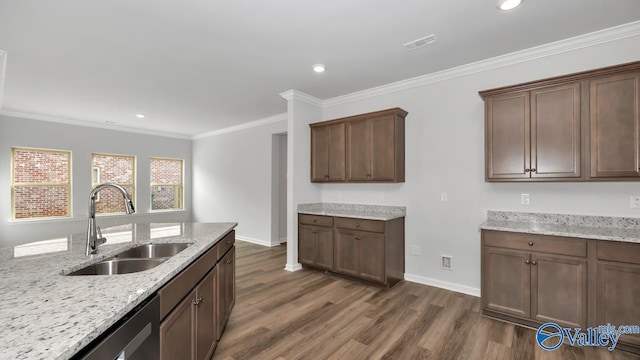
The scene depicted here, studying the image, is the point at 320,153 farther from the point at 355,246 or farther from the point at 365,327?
the point at 365,327

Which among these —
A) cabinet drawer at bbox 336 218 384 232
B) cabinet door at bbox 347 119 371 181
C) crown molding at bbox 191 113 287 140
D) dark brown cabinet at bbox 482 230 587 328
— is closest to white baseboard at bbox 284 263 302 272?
cabinet drawer at bbox 336 218 384 232

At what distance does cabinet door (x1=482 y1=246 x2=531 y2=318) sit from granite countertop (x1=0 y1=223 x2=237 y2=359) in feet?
8.36

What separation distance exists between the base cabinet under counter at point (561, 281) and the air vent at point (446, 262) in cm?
71

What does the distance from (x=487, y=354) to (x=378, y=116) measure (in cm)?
275

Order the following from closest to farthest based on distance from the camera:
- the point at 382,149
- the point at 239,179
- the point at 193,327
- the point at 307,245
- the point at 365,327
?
the point at 193,327 → the point at 365,327 → the point at 382,149 → the point at 307,245 → the point at 239,179

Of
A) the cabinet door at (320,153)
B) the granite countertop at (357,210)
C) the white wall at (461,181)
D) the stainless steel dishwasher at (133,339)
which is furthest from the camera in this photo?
the cabinet door at (320,153)

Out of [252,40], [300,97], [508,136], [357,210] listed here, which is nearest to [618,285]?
[508,136]

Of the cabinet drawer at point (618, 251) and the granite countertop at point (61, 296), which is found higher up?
the granite countertop at point (61, 296)

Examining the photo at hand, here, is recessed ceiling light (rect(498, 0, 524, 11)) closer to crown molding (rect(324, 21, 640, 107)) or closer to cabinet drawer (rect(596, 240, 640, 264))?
crown molding (rect(324, 21, 640, 107))

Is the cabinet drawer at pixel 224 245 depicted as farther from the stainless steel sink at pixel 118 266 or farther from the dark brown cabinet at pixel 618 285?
the dark brown cabinet at pixel 618 285

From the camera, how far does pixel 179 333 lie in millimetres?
1435

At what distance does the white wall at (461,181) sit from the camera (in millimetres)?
2654

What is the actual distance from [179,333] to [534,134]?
3250mm

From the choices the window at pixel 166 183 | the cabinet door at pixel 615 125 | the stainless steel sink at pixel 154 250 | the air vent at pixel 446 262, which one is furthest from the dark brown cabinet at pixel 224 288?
the window at pixel 166 183
